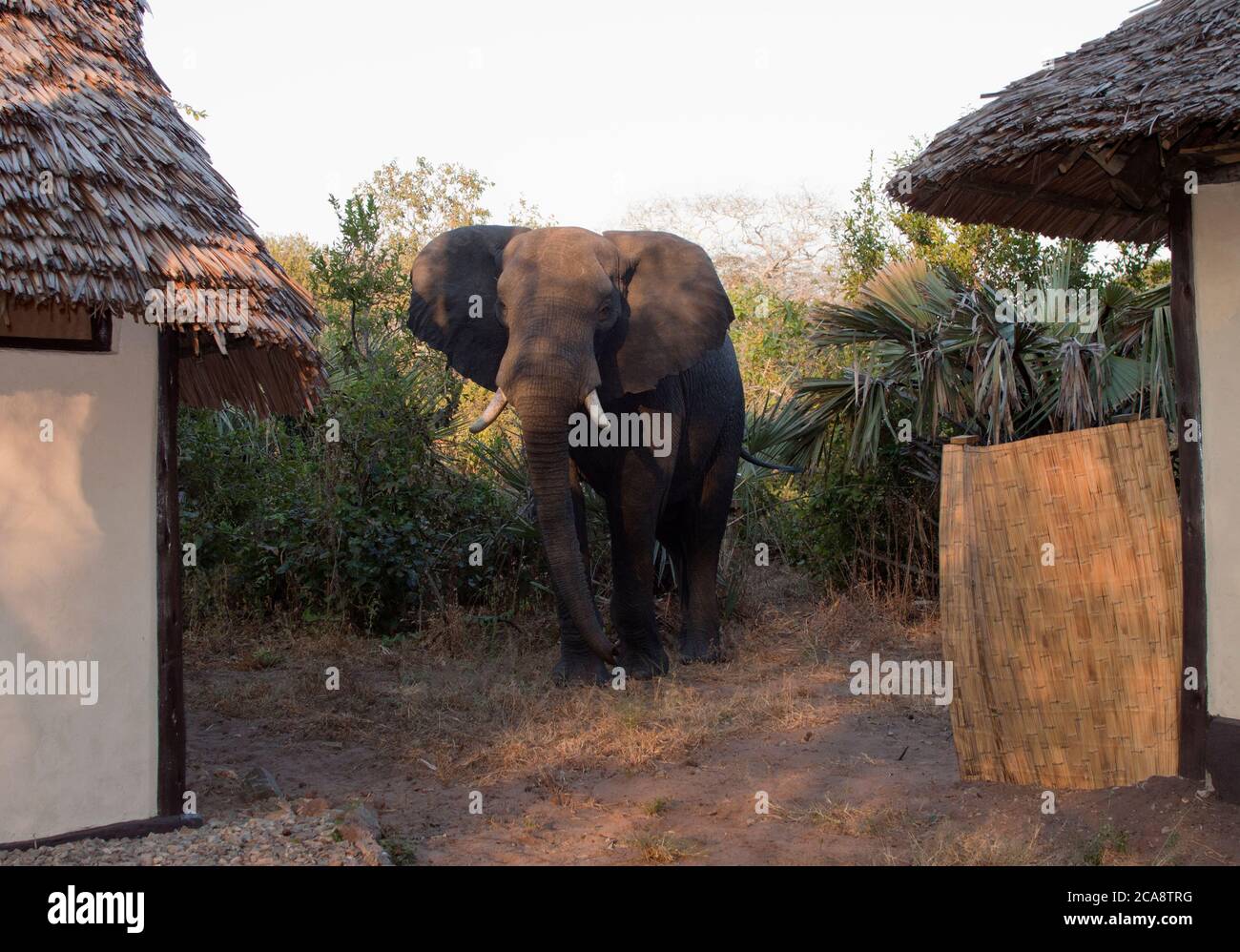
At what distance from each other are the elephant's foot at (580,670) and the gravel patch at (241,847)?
3.17 meters

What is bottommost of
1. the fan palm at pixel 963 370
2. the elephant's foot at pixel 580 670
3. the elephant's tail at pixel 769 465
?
the elephant's foot at pixel 580 670

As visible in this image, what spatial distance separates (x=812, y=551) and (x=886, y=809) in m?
5.88

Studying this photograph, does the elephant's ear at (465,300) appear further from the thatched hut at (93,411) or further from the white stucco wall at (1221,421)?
the white stucco wall at (1221,421)

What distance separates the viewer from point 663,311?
29.3ft

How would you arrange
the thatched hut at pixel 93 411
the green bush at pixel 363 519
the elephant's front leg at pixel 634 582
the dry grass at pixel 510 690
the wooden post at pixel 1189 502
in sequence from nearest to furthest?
the thatched hut at pixel 93 411 < the wooden post at pixel 1189 502 < the dry grass at pixel 510 690 < the elephant's front leg at pixel 634 582 < the green bush at pixel 363 519

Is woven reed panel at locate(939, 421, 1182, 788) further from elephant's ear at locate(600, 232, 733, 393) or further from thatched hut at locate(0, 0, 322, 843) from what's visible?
thatched hut at locate(0, 0, 322, 843)

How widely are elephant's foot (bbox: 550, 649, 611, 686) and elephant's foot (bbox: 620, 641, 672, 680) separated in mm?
245

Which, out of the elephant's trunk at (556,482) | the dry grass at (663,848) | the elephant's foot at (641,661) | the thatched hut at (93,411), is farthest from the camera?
the elephant's foot at (641,661)

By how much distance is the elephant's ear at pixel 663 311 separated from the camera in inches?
344

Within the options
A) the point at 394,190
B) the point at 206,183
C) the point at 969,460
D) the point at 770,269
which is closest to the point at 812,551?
the point at 969,460

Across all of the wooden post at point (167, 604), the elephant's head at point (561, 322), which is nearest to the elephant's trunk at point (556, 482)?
the elephant's head at point (561, 322)

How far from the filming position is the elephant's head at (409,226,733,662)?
26.3ft

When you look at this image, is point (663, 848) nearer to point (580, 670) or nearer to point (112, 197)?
point (580, 670)

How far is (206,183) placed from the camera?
6.08 meters
